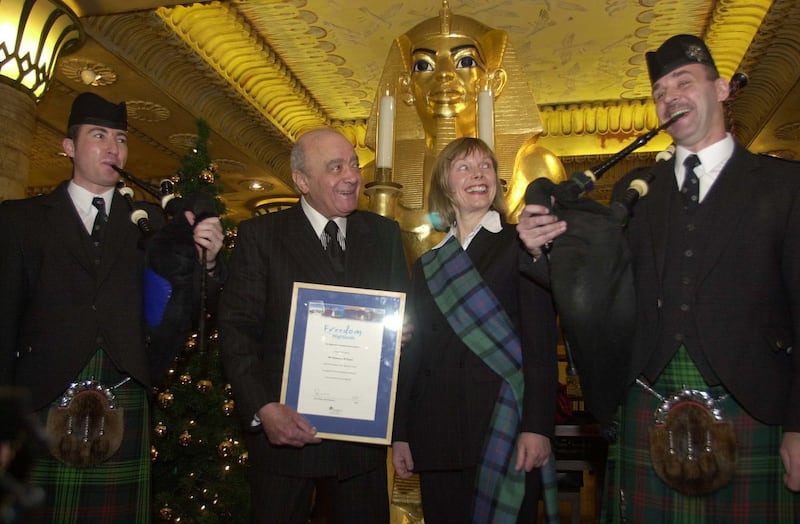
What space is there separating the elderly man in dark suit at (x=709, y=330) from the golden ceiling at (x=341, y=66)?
254 cm

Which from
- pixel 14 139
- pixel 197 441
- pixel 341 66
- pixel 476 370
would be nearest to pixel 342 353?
pixel 476 370

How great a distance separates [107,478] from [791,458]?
183cm

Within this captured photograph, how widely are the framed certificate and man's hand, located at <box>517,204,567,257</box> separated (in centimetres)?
47

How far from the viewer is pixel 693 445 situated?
1.64m

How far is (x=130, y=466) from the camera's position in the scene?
2117 mm

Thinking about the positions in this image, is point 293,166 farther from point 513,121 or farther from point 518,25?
point 518,25

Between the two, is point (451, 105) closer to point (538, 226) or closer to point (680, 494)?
point (538, 226)

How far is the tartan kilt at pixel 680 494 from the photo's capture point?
1.60m

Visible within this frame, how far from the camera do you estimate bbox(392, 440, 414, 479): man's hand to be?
2096 mm

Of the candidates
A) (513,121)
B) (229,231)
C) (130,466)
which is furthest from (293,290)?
(513,121)

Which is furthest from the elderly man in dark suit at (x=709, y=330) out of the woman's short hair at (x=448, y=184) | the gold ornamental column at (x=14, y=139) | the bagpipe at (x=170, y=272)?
the gold ornamental column at (x=14, y=139)

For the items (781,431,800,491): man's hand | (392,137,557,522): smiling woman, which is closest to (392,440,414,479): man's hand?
(392,137,557,522): smiling woman

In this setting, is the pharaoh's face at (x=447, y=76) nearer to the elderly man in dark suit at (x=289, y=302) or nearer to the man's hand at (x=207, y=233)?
the elderly man in dark suit at (x=289, y=302)

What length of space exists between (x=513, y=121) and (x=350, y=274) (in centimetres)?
223
